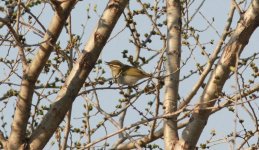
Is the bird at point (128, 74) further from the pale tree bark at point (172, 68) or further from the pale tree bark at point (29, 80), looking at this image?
the pale tree bark at point (29, 80)

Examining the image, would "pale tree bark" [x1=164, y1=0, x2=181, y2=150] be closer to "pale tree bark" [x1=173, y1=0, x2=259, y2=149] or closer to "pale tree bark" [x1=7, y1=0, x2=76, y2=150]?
"pale tree bark" [x1=173, y1=0, x2=259, y2=149]

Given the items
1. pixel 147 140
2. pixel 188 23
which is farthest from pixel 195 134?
pixel 188 23

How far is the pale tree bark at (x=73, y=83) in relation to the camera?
13.8 ft

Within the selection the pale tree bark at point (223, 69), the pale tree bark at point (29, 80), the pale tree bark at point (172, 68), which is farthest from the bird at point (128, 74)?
the pale tree bark at point (29, 80)

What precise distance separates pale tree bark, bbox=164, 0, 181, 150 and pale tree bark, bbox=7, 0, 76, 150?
1.29 metres

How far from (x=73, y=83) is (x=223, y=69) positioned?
1.30 m

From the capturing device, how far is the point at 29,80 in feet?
13.9

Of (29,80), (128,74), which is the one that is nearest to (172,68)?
(29,80)

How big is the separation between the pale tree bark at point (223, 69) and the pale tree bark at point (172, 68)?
227 mm

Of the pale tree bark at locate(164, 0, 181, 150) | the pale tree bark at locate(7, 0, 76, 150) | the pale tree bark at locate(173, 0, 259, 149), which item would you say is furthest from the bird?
the pale tree bark at locate(7, 0, 76, 150)

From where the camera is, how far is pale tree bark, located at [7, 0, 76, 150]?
13.8 ft

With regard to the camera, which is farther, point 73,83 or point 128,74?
point 128,74

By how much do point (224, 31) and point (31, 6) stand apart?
8.87ft

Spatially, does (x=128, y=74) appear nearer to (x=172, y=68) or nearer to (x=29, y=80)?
(x=172, y=68)
